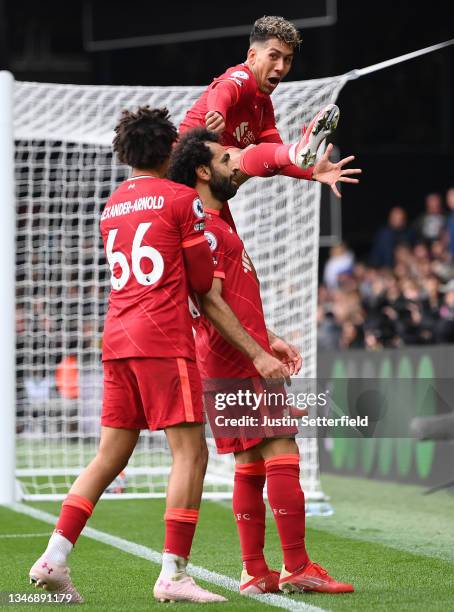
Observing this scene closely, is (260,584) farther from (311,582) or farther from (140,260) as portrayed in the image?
(140,260)

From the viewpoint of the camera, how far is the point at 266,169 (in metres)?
5.50

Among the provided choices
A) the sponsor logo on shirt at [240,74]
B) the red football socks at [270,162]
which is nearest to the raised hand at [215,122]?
the red football socks at [270,162]

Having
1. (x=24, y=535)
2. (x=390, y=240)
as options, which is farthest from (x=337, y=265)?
(x=24, y=535)

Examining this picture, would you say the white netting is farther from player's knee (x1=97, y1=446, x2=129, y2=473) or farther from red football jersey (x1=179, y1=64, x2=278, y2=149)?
player's knee (x1=97, y1=446, x2=129, y2=473)

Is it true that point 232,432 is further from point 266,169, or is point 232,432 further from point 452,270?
point 452,270

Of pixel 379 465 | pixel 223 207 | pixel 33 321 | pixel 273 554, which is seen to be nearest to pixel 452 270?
pixel 379 465

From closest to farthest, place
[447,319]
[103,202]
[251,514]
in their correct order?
[251,514], [103,202], [447,319]

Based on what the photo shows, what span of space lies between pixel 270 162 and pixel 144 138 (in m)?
0.63

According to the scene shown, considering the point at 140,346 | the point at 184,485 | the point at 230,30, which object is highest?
the point at 230,30

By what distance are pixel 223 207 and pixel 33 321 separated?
6433 millimetres

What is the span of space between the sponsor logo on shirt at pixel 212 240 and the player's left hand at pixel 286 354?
569mm

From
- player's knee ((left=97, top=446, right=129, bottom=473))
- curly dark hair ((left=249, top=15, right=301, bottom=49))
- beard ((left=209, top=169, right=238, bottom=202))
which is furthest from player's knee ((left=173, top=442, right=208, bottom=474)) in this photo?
curly dark hair ((left=249, top=15, right=301, bottom=49))

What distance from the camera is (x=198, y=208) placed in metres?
5.07

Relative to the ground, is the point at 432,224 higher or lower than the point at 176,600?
higher
